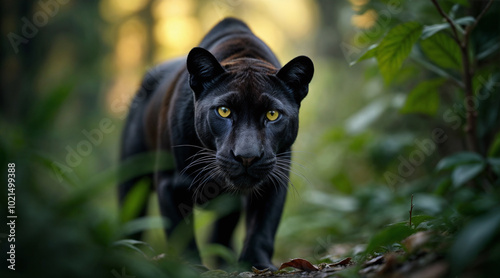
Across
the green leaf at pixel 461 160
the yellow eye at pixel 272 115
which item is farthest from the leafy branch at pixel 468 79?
the yellow eye at pixel 272 115

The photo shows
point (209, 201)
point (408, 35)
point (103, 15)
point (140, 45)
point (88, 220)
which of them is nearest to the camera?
point (88, 220)

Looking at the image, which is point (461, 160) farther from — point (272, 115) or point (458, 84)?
point (272, 115)

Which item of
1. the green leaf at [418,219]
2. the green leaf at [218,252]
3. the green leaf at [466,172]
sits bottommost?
the green leaf at [418,219]

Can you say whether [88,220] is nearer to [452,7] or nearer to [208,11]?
[452,7]

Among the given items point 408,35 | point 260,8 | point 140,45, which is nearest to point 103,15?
point 140,45

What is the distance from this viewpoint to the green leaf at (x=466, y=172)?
3352mm

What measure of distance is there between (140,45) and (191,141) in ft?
34.3

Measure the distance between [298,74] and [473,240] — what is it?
1.84 meters

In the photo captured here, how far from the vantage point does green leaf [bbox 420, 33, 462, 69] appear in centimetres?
346

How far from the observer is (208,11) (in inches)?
475

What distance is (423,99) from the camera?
3887 millimetres

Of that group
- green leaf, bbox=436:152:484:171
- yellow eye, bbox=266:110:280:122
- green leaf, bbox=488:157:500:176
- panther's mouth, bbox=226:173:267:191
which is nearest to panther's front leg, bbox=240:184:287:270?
panther's mouth, bbox=226:173:267:191

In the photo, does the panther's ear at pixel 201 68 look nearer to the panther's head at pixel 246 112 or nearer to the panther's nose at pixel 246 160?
the panther's head at pixel 246 112

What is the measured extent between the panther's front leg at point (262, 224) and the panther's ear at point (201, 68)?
0.88 metres
